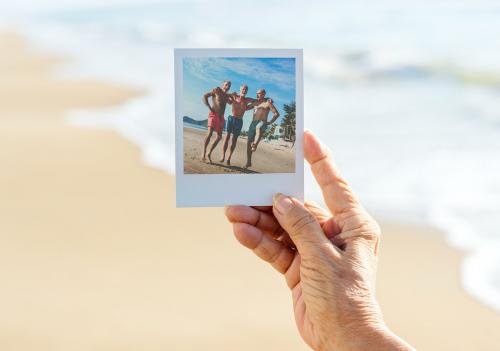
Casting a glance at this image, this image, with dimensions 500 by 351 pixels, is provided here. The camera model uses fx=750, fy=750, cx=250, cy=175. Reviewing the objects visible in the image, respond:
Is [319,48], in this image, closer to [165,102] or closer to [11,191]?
[165,102]

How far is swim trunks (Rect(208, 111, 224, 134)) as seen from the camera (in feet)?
7.53

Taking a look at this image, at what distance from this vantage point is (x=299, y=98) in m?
2.26

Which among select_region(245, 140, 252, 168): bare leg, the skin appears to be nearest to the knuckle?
the skin

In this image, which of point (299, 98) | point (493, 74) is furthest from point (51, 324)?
point (493, 74)

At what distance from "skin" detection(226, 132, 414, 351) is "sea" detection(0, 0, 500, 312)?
148 centimetres

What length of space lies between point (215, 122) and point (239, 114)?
8 cm

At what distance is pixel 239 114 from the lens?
7.54ft

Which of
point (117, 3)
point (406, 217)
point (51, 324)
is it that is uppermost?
point (117, 3)

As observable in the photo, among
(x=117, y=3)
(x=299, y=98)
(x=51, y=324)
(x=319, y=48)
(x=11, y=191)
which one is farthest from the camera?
(x=117, y=3)

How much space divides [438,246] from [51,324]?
2009mm

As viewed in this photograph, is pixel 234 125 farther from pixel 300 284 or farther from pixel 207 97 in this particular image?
pixel 300 284

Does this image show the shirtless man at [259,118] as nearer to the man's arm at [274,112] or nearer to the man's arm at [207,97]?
the man's arm at [274,112]

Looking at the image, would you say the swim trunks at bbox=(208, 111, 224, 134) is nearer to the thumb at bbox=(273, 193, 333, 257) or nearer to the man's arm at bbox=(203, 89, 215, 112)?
the man's arm at bbox=(203, 89, 215, 112)

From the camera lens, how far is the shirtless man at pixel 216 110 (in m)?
2.26
